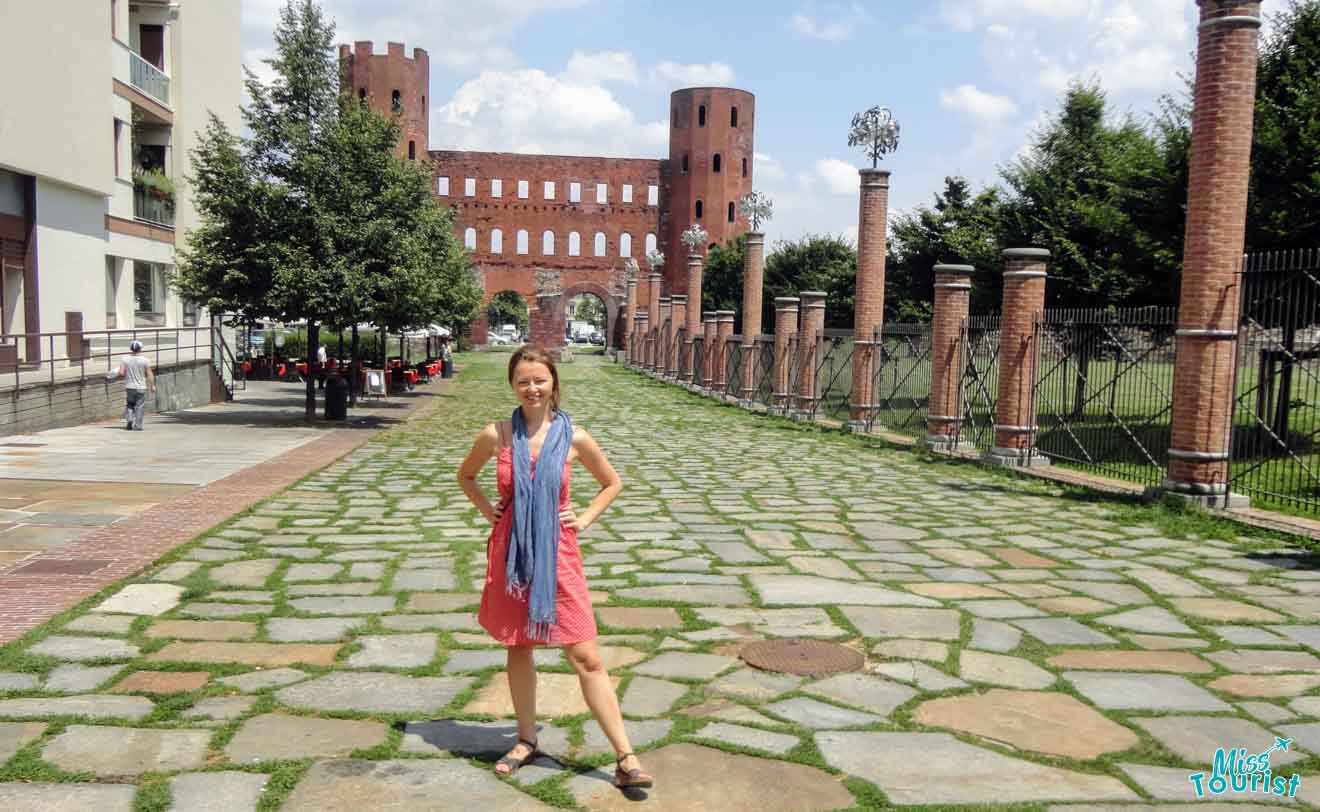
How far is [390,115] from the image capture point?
18500mm

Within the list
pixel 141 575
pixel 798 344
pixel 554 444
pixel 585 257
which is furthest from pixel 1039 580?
pixel 585 257

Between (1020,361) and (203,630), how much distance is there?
9963mm

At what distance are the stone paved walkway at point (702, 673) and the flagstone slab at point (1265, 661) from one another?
0.02m

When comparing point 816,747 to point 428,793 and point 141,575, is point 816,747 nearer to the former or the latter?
point 428,793

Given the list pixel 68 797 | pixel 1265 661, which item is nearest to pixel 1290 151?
pixel 1265 661

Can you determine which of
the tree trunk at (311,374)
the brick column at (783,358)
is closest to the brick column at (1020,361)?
the brick column at (783,358)

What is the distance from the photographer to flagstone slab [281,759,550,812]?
10.8ft

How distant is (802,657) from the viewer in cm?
480

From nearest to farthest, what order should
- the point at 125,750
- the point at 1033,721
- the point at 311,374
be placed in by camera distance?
the point at 125,750 < the point at 1033,721 < the point at 311,374

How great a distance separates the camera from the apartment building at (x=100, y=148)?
59.3 ft

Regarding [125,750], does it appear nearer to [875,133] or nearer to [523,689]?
[523,689]

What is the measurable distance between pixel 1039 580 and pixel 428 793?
169 inches

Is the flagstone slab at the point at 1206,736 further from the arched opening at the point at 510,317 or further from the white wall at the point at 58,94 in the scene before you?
the arched opening at the point at 510,317

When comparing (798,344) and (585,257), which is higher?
(585,257)
